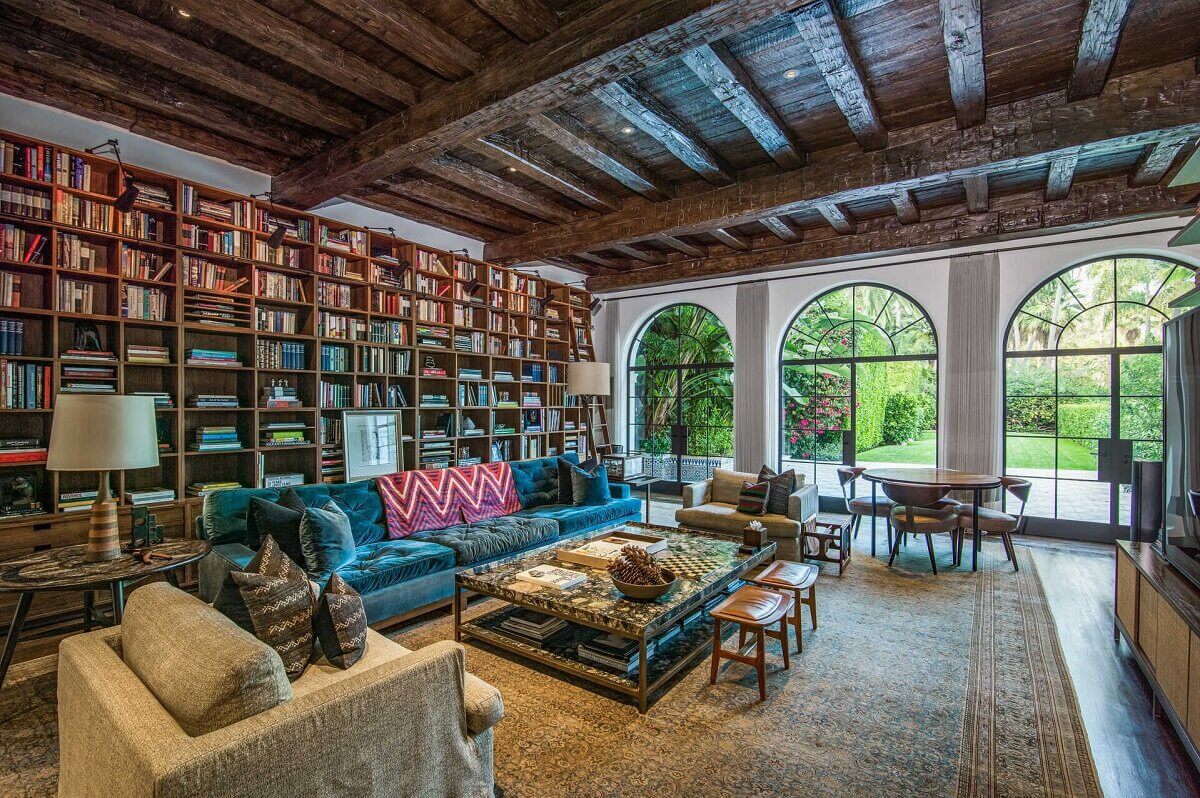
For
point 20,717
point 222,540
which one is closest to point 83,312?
point 222,540

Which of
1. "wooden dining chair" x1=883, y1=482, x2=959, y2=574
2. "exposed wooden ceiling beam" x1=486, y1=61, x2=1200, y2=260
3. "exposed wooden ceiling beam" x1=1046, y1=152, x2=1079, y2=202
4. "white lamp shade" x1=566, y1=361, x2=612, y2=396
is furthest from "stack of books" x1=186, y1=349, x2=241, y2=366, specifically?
"exposed wooden ceiling beam" x1=1046, y1=152, x2=1079, y2=202

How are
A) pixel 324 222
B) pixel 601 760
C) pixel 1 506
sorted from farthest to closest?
pixel 324 222 < pixel 1 506 < pixel 601 760

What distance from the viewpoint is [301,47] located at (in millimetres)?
2867

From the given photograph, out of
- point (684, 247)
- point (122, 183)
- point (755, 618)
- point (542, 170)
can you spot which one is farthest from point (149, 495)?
point (684, 247)

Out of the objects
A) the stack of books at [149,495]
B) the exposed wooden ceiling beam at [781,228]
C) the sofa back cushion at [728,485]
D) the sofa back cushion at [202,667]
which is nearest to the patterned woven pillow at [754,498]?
the sofa back cushion at [728,485]

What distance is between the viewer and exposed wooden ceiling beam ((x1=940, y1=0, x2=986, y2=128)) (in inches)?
97.8

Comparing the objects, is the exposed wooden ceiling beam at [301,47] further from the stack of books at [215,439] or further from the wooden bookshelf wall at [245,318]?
the stack of books at [215,439]

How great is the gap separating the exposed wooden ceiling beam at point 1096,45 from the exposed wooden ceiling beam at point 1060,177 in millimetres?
853

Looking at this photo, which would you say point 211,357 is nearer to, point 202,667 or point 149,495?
point 149,495

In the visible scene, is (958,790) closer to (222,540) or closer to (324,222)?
(222,540)

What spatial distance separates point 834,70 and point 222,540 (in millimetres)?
4363

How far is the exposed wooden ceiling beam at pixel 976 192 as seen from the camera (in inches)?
178

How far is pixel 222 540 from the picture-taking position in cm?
338

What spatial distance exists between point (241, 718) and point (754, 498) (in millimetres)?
4151
